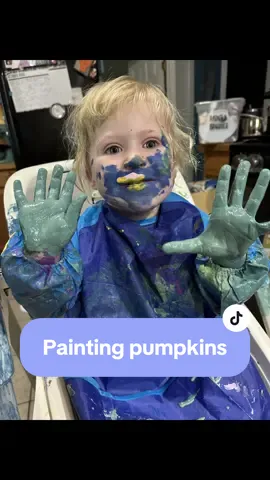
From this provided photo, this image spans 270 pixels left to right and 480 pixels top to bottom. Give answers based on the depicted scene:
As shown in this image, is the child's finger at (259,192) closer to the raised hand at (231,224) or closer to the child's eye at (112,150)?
the raised hand at (231,224)

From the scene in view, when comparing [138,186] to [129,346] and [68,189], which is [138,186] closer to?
[68,189]

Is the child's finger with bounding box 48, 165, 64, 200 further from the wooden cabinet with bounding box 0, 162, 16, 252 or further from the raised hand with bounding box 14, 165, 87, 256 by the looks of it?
the wooden cabinet with bounding box 0, 162, 16, 252

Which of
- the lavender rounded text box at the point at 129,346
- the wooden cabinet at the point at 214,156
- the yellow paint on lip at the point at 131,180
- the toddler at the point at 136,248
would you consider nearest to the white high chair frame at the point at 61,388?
the toddler at the point at 136,248

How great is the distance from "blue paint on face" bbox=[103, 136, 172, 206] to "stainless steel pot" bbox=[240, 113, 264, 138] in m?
1.11

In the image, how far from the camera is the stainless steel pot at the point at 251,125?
1.56 m

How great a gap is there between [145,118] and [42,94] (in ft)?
3.57

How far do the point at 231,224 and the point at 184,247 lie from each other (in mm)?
77

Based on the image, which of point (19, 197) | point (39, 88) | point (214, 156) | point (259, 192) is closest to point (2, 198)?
point (19, 197)

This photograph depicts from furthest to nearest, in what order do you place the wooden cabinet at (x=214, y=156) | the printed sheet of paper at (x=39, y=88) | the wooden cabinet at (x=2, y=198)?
the wooden cabinet at (x=214, y=156) < the printed sheet of paper at (x=39, y=88) < the wooden cabinet at (x=2, y=198)

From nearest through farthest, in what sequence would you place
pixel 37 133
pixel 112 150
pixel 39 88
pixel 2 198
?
pixel 112 150
pixel 2 198
pixel 39 88
pixel 37 133

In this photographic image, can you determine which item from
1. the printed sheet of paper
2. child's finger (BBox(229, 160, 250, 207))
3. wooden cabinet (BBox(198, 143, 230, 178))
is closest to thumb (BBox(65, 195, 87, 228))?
child's finger (BBox(229, 160, 250, 207))

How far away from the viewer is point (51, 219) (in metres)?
0.54

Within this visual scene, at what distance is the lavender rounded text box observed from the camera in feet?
1.69
